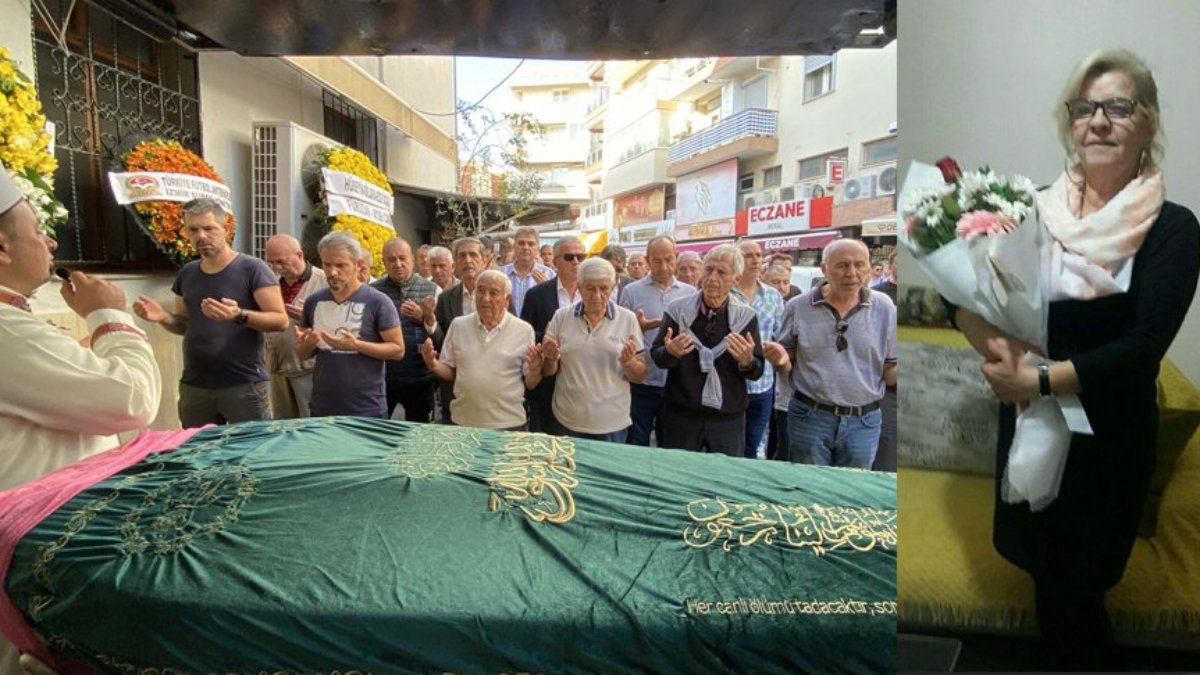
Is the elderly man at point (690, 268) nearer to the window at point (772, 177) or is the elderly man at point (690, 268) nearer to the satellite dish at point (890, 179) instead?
the satellite dish at point (890, 179)

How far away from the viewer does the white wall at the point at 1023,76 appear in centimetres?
54

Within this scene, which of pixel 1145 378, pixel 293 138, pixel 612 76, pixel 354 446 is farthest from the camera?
pixel 612 76

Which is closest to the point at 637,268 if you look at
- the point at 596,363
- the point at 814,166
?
the point at 596,363

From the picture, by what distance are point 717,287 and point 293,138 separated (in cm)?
428

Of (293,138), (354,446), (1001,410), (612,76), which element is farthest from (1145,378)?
(612,76)

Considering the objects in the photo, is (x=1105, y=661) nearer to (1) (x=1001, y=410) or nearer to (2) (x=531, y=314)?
(1) (x=1001, y=410)

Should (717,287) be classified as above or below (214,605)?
above

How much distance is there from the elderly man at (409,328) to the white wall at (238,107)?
2.25m

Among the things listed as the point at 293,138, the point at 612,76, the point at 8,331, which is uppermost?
the point at 612,76

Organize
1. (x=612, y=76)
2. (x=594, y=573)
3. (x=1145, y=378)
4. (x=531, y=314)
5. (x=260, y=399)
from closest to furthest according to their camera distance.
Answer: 1. (x=1145, y=378)
2. (x=594, y=573)
3. (x=260, y=399)
4. (x=531, y=314)
5. (x=612, y=76)

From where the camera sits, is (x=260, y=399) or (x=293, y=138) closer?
(x=260, y=399)

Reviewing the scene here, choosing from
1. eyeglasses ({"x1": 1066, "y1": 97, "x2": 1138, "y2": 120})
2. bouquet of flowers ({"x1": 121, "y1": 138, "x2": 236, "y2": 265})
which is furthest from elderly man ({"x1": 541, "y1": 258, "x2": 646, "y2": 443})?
eyeglasses ({"x1": 1066, "y1": 97, "x2": 1138, "y2": 120})

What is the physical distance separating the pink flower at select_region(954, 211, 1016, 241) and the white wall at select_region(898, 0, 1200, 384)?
0.15ft

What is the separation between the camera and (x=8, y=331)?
1491 millimetres
